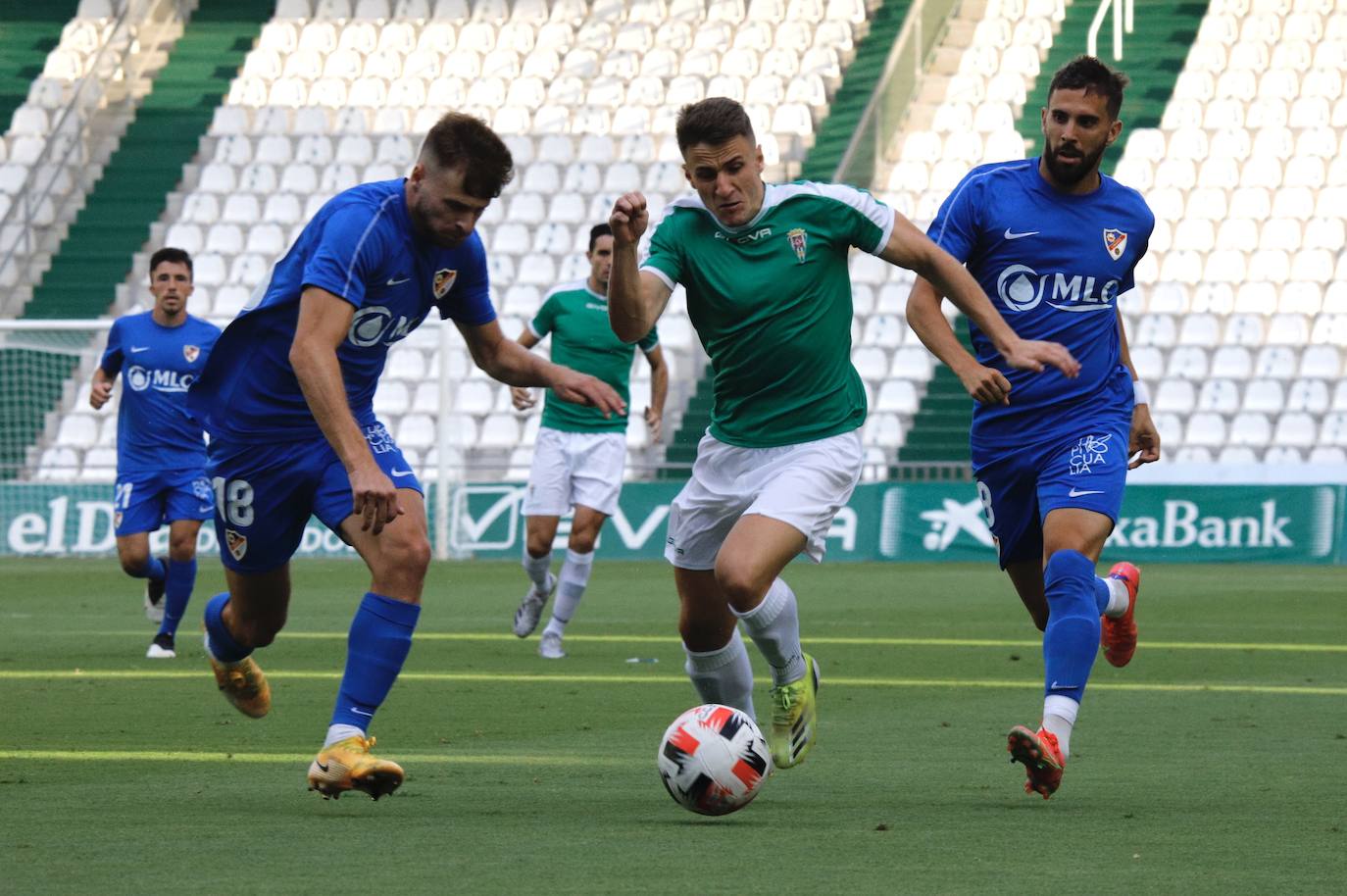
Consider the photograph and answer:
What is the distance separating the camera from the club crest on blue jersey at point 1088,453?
260 inches

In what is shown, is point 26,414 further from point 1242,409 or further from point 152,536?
point 1242,409

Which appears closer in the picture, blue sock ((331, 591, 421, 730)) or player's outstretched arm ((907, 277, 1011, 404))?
blue sock ((331, 591, 421, 730))

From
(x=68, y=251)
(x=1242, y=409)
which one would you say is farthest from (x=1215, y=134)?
(x=68, y=251)

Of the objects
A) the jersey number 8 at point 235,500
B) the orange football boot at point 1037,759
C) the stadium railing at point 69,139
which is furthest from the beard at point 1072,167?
the stadium railing at point 69,139

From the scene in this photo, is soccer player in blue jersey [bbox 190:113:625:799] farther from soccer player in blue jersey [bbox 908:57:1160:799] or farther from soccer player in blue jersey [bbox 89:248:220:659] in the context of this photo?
soccer player in blue jersey [bbox 89:248:220:659]

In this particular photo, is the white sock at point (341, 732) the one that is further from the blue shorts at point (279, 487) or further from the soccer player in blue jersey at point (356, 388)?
the blue shorts at point (279, 487)

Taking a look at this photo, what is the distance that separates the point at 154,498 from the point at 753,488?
6.86m

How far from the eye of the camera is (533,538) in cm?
1248

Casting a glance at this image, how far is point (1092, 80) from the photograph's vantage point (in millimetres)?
6598

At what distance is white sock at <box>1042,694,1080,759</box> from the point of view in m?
A: 6.02

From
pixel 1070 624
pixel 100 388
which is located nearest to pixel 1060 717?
pixel 1070 624

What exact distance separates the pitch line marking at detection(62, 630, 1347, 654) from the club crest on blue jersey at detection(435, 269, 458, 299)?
6.16m

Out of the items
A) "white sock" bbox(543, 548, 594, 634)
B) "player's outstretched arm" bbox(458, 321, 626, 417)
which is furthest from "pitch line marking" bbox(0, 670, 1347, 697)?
"player's outstretched arm" bbox(458, 321, 626, 417)

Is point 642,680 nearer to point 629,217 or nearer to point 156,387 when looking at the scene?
point 156,387
